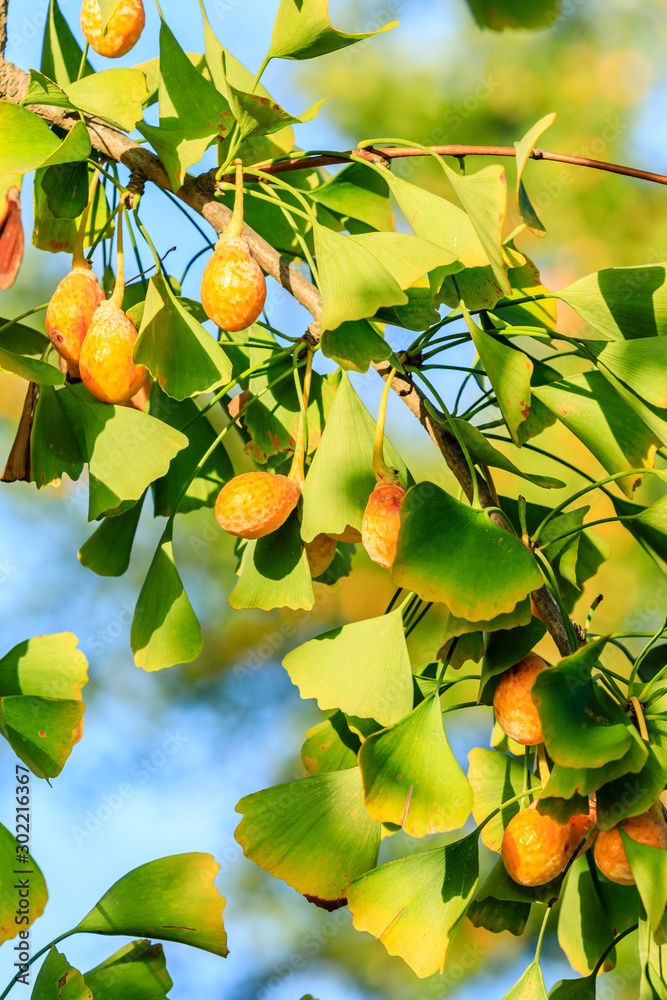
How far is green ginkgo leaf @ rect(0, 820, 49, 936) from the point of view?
0.40m

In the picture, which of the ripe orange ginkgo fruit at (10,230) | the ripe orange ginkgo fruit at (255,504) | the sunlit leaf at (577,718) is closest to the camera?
the sunlit leaf at (577,718)

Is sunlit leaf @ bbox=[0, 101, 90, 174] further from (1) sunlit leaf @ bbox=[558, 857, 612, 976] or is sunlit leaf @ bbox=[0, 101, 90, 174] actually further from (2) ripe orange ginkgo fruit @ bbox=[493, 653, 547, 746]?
(1) sunlit leaf @ bbox=[558, 857, 612, 976]

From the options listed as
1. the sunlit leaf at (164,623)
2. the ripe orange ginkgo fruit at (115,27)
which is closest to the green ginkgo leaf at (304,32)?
the ripe orange ginkgo fruit at (115,27)

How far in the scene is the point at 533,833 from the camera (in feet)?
1.51

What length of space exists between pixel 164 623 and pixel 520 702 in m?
0.24

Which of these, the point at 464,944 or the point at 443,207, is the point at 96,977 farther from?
the point at 464,944

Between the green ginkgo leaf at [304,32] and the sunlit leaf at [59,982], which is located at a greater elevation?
the green ginkgo leaf at [304,32]

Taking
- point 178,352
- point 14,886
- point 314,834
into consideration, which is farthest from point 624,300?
point 14,886

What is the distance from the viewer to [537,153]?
498 millimetres

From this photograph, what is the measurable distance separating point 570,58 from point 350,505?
2.75m

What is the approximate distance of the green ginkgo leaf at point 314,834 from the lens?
48cm

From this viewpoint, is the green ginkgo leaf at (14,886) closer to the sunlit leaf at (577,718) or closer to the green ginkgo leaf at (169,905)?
the green ginkgo leaf at (169,905)

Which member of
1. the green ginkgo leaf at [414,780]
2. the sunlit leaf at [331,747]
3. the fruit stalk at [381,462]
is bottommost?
the sunlit leaf at [331,747]

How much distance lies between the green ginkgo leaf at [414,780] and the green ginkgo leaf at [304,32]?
0.41m
